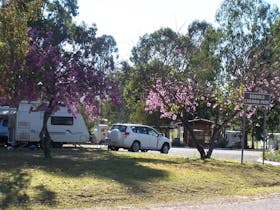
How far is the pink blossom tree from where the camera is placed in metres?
17.4

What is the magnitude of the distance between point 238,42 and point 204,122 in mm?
31594

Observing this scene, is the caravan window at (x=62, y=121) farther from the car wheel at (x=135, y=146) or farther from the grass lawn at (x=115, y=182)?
the grass lawn at (x=115, y=182)

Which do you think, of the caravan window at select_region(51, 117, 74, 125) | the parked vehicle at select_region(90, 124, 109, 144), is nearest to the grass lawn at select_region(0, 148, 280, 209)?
the caravan window at select_region(51, 117, 74, 125)

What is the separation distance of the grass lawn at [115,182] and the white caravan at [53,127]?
39.6ft

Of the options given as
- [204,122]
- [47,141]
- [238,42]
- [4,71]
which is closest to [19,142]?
[47,141]

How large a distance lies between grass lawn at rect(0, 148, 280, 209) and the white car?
10909 millimetres

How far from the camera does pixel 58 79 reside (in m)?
18.3

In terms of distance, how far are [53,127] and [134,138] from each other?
5189 mm

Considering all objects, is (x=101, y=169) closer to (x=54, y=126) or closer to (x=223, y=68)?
(x=223, y=68)

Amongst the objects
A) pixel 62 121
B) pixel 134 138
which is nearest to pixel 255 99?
pixel 134 138

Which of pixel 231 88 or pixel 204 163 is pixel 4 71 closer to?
pixel 204 163

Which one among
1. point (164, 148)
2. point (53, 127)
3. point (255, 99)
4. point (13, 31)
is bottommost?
point (164, 148)

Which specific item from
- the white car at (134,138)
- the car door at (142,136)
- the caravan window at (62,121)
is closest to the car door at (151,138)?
the white car at (134,138)

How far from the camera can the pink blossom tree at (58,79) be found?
17359 millimetres
